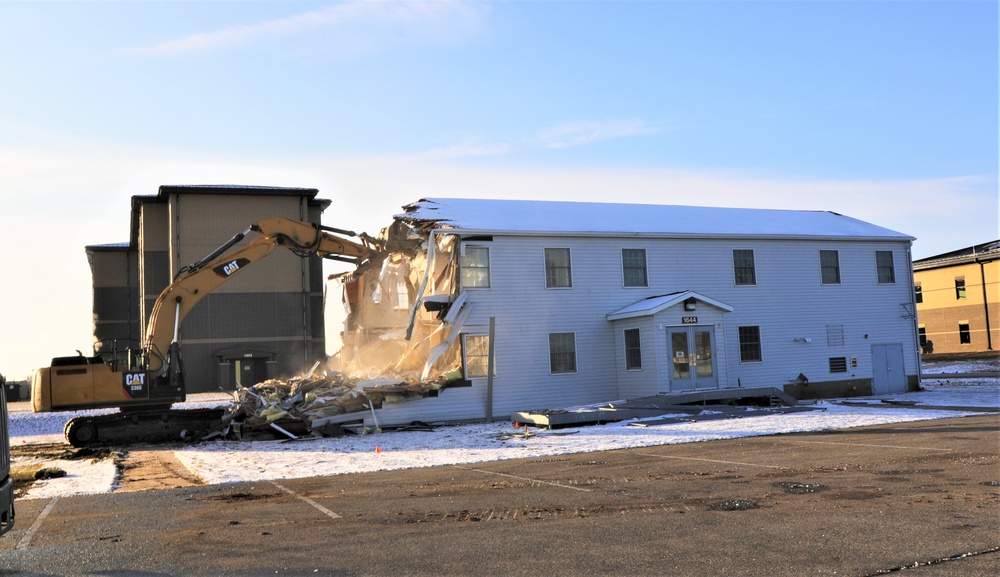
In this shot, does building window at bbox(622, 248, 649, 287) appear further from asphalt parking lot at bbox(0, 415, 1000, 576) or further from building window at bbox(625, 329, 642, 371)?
asphalt parking lot at bbox(0, 415, 1000, 576)

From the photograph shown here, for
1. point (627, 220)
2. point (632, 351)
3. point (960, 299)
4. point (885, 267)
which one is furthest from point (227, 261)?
point (960, 299)

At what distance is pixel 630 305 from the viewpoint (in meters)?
28.3

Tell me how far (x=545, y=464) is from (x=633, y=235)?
1472 cm

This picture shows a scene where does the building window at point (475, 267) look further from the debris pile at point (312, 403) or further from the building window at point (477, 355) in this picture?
the debris pile at point (312, 403)

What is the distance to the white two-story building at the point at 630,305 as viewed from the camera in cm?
2628

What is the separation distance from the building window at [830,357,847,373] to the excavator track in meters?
21.2

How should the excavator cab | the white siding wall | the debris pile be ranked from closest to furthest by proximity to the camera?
the excavator cab
the debris pile
the white siding wall

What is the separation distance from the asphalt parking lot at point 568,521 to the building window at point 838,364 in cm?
1640

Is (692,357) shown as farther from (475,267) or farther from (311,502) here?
(311,502)

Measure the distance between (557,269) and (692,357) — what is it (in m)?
5.08

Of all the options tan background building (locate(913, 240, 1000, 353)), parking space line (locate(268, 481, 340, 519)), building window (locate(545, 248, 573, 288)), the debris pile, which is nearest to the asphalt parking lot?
parking space line (locate(268, 481, 340, 519))

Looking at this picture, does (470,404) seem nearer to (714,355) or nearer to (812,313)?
(714,355)

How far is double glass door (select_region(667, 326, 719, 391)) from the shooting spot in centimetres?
2669

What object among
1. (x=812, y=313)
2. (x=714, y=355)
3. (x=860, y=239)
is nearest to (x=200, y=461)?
(x=714, y=355)
